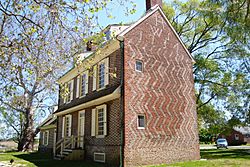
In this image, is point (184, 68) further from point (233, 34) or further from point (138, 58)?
point (233, 34)

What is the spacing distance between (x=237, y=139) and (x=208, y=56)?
3783cm

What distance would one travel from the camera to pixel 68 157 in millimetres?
13602

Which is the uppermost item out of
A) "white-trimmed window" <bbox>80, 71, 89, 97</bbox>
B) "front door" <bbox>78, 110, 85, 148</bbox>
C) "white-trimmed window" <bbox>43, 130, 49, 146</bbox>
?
"white-trimmed window" <bbox>80, 71, 89, 97</bbox>

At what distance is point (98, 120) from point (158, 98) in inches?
145

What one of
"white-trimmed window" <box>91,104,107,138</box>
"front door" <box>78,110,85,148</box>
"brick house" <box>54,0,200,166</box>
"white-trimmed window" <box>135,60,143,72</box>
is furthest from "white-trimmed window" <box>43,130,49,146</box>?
"white-trimmed window" <box>135,60,143,72</box>

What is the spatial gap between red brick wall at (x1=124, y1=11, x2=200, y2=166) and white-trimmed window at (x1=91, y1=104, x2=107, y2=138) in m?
2.14

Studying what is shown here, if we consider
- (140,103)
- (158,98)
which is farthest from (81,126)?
(158,98)

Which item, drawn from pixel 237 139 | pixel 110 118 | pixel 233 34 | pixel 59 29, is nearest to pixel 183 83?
pixel 110 118

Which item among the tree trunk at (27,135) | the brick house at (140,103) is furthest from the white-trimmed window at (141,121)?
the tree trunk at (27,135)

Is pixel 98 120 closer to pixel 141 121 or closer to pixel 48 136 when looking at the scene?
pixel 141 121

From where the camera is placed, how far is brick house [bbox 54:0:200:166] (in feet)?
37.7

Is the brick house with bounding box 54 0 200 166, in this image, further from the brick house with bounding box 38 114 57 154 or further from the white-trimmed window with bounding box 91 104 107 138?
the brick house with bounding box 38 114 57 154

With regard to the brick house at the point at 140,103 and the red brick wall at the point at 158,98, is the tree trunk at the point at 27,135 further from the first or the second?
the red brick wall at the point at 158,98

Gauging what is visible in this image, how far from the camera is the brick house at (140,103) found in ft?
37.7
